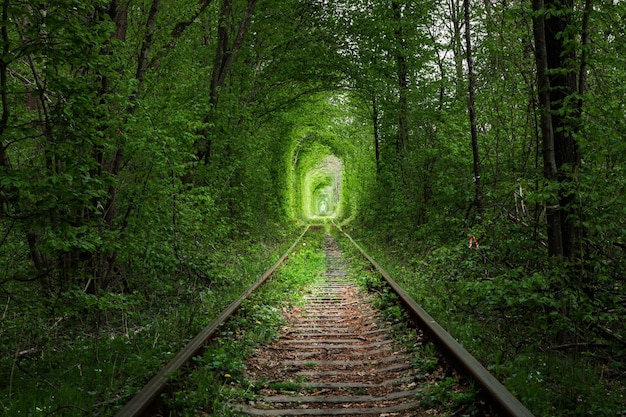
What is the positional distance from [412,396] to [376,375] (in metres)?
0.72

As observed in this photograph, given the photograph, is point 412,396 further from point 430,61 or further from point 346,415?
point 430,61

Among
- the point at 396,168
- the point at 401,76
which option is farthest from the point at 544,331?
the point at 401,76

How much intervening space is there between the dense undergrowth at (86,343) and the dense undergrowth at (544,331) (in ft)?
10.5

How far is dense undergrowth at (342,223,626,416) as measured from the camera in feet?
12.7

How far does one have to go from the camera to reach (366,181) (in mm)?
26297

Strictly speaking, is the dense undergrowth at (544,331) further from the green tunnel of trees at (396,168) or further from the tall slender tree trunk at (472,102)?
the tall slender tree trunk at (472,102)

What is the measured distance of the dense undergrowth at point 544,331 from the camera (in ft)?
12.7

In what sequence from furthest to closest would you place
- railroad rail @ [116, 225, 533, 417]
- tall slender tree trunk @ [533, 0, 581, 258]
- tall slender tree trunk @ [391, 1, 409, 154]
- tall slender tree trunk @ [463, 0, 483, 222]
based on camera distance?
tall slender tree trunk @ [391, 1, 409, 154] → tall slender tree trunk @ [463, 0, 483, 222] → tall slender tree trunk @ [533, 0, 581, 258] → railroad rail @ [116, 225, 533, 417]

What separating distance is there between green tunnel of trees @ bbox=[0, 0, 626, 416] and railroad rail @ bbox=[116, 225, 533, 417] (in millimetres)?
413

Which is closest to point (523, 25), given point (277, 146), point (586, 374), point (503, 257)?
point (503, 257)

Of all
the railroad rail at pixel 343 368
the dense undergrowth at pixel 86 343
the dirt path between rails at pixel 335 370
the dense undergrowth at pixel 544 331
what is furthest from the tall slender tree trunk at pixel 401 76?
the dense undergrowth at pixel 86 343

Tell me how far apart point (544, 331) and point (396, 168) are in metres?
10.7

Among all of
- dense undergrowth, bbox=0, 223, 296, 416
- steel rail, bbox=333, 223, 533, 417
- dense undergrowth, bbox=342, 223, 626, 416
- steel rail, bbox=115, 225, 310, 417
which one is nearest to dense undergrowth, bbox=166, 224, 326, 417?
steel rail, bbox=115, 225, 310, 417

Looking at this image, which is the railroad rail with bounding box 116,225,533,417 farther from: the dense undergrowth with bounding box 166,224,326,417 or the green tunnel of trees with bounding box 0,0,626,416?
the green tunnel of trees with bounding box 0,0,626,416
